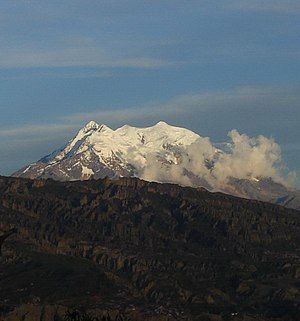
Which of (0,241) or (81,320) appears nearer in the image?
(0,241)

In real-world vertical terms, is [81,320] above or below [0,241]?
below
